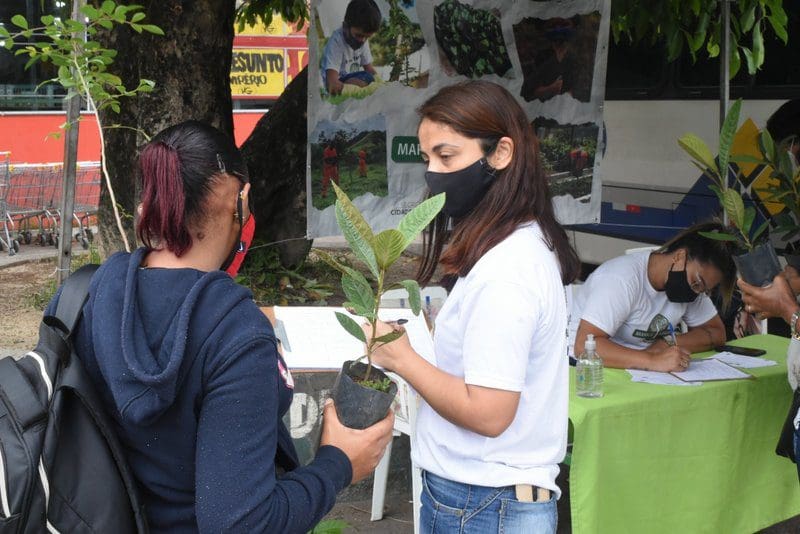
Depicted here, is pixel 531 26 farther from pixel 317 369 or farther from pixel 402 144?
pixel 317 369

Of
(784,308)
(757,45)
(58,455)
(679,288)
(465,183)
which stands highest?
(757,45)

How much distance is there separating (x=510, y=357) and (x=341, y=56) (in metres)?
3.22

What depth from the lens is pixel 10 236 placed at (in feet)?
33.9

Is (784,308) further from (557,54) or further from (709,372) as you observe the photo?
(557,54)

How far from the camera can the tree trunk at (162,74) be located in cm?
481

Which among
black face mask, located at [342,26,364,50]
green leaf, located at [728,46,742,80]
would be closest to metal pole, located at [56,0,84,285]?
black face mask, located at [342,26,364,50]

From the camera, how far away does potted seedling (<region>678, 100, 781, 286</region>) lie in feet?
9.95

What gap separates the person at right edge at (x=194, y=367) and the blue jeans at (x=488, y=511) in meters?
0.43

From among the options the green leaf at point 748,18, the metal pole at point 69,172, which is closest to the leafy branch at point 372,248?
the metal pole at point 69,172

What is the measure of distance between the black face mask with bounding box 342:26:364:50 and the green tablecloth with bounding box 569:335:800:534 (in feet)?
6.97

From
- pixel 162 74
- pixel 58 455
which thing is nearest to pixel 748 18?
pixel 162 74

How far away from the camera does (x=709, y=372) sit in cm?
365

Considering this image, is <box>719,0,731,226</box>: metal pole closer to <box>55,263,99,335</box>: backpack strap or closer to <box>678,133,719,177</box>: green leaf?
<box>678,133,719,177</box>: green leaf

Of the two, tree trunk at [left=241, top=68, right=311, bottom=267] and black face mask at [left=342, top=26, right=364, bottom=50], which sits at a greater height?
black face mask at [left=342, top=26, right=364, bottom=50]
